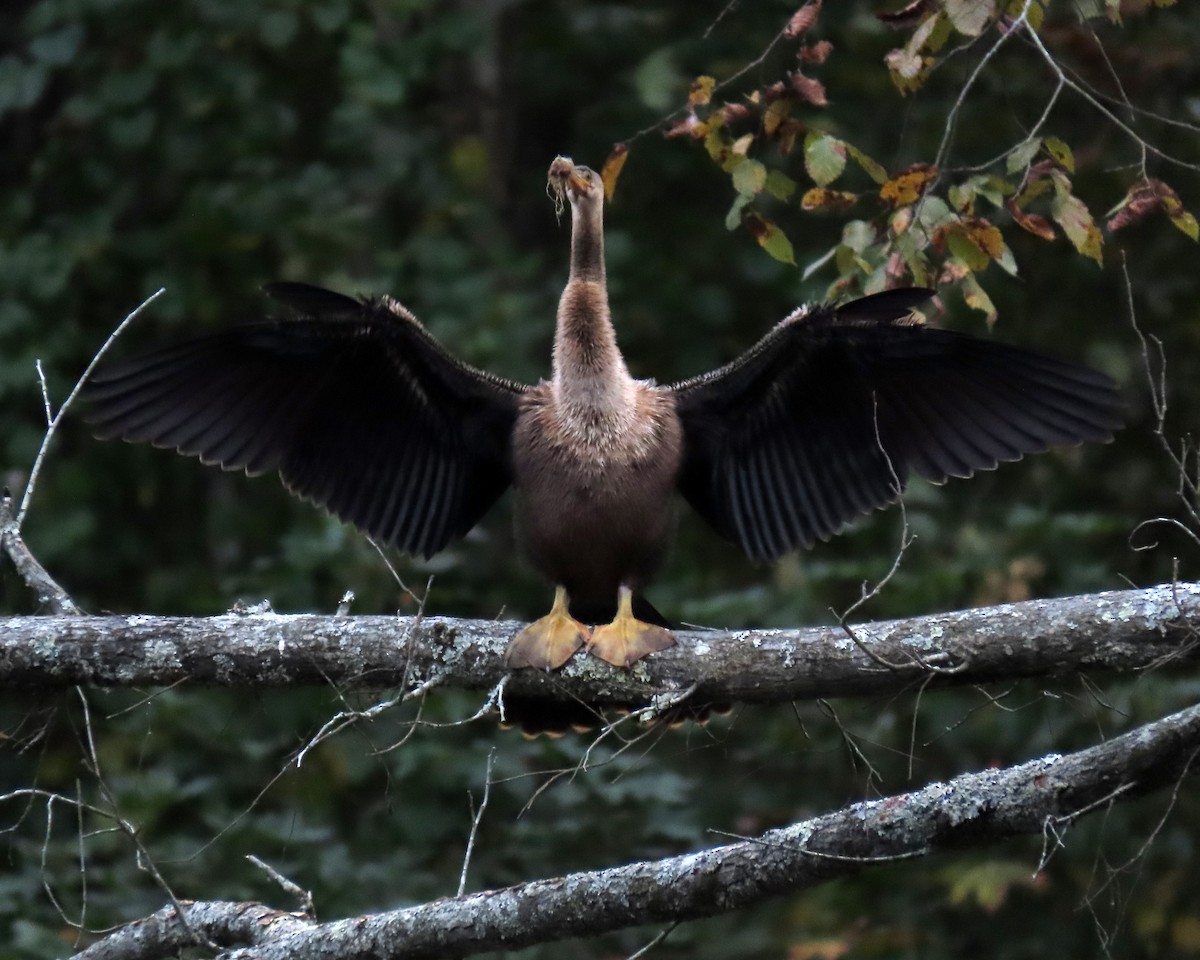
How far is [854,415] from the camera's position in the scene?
4402 millimetres

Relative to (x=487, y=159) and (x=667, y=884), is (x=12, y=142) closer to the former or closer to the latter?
(x=487, y=159)

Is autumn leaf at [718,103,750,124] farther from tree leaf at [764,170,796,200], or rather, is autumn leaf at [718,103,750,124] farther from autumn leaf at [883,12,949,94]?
autumn leaf at [883,12,949,94]

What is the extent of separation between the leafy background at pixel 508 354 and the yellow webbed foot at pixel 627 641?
1.20 metres

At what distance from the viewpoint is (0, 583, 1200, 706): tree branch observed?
10.3 ft

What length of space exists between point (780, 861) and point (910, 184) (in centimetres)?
159

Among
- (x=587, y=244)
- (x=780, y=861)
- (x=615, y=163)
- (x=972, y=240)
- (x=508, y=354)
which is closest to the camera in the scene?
(x=780, y=861)

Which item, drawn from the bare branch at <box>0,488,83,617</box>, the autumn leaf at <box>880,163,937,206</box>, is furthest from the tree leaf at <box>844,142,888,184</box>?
the bare branch at <box>0,488,83,617</box>

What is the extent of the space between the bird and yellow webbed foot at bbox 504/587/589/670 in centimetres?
29

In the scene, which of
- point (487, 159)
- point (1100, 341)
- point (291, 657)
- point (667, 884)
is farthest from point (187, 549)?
point (667, 884)

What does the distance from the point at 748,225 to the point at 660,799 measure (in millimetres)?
2093

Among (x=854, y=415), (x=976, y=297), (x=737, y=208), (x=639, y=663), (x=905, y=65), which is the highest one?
(x=905, y=65)

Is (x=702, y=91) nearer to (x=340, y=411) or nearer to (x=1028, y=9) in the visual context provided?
(x=1028, y=9)

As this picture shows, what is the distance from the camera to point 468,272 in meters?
7.34

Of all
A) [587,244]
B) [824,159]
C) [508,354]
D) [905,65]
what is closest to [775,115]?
[824,159]
